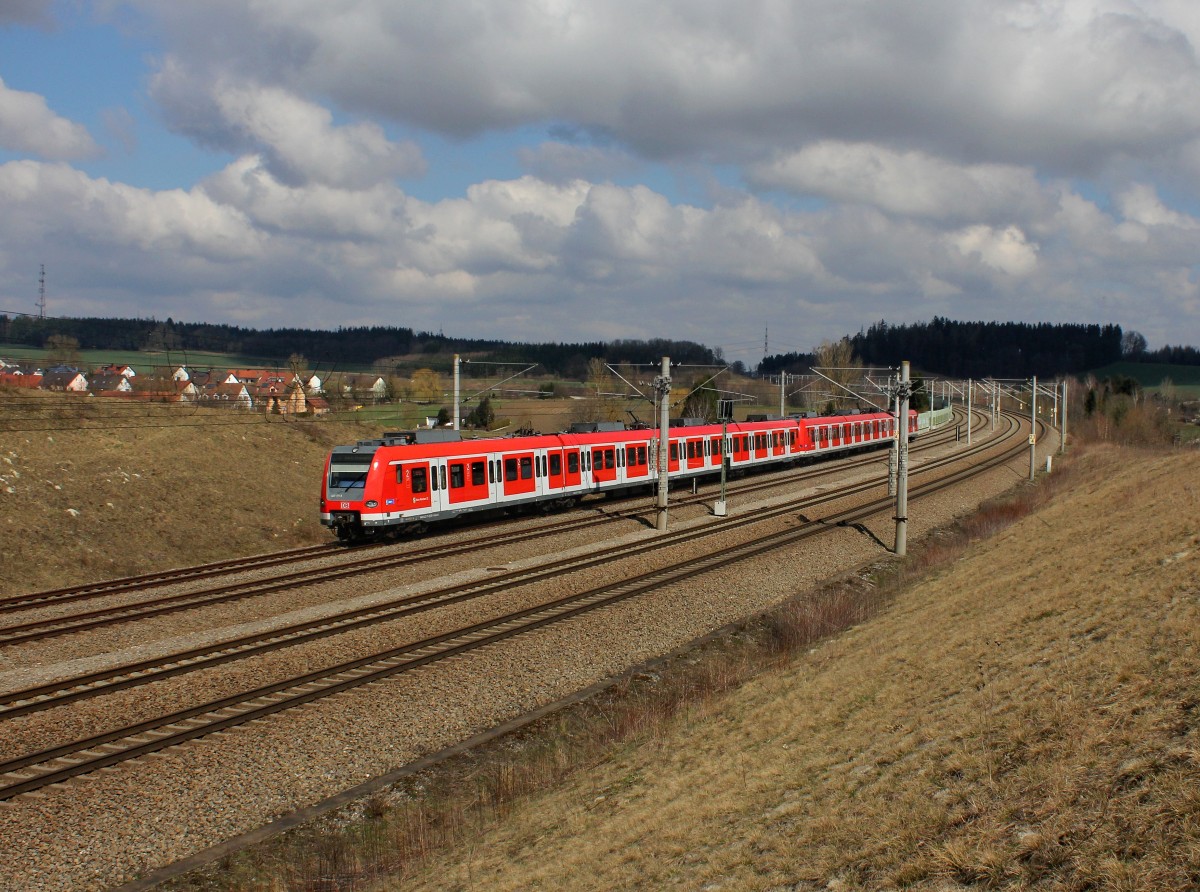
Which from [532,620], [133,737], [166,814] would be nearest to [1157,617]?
[532,620]

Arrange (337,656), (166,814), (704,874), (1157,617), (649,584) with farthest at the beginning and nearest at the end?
(649,584) → (337,656) → (1157,617) → (166,814) → (704,874)

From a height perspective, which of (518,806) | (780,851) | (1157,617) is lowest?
(518,806)

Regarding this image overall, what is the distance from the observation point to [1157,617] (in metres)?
12.9

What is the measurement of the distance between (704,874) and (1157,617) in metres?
8.04

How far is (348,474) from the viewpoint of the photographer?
94.1 ft

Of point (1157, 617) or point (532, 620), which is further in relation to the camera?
point (532, 620)

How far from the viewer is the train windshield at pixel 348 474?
93.0 feet

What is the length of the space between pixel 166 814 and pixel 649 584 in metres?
13.9

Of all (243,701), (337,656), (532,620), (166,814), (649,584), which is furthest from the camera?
(649,584)

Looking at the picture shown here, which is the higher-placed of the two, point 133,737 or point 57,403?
point 57,403

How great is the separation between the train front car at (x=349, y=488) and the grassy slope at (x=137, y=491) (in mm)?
4806

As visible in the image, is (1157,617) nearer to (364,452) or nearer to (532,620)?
(532,620)

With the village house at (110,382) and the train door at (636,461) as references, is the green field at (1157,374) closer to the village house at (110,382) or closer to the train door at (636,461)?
the train door at (636,461)

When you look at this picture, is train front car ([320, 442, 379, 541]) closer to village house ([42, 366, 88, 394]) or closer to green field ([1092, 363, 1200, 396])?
village house ([42, 366, 88, 394])
